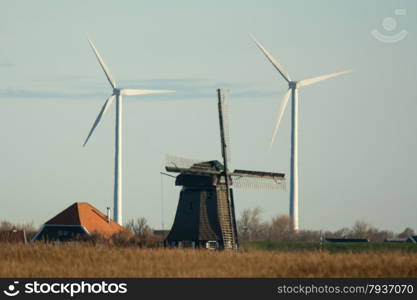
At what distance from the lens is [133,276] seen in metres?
38.3

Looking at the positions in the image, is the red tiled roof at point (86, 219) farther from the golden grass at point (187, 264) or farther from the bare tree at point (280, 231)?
the golden grass at point (187, 264)

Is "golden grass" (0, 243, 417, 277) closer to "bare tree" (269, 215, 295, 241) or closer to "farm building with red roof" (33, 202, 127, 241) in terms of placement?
"farm building with red roof" (33, 202, 127, 241)

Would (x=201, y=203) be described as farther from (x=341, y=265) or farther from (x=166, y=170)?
(x=341, y=265)

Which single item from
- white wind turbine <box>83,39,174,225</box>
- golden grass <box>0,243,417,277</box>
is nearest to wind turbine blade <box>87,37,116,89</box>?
white wind turbine <box>83,39,174,225</box>

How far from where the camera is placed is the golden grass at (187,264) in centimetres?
3978

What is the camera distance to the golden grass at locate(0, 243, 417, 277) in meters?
39.8

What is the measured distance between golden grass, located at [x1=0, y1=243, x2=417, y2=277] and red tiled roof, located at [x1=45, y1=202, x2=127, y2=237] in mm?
40496

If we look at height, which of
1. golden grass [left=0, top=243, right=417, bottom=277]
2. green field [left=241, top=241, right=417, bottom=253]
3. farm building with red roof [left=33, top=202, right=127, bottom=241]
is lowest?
golden grass [left=0, top=243, right=417, bottom=277]

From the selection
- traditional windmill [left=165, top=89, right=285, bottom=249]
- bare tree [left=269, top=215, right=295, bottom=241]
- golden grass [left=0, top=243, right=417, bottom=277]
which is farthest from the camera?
bare tree [left=269, top=215, right=295, bottom=241]

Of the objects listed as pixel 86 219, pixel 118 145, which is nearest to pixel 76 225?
pixel 86 219

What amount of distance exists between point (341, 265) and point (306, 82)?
59.8 m

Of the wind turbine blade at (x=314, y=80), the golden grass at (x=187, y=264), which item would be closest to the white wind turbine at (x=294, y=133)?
the wind turbine blade at (x=314, y=80)

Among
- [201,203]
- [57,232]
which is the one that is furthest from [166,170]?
[57,232]

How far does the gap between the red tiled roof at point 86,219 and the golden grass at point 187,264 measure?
4050 cm
